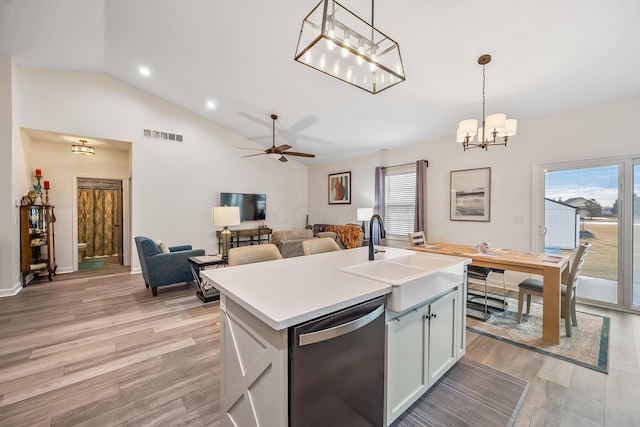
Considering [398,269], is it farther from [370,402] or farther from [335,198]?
[335,198]

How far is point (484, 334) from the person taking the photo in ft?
8.86

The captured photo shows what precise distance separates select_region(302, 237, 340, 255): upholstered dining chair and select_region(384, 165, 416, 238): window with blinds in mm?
3414

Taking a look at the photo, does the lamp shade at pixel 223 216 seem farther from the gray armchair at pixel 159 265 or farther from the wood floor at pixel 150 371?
the wood floor at pixel 150 371

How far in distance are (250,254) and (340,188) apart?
5.14m

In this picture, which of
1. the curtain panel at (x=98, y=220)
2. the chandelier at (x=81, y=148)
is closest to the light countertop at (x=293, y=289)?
the chandelier at (x=81, y=148)

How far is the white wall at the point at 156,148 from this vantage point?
448 cm

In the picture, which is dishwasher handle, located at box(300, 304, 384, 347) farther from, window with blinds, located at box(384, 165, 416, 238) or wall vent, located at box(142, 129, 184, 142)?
wall vent, located at box(142, 129, 184, 142)

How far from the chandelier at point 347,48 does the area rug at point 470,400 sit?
230 centimetres

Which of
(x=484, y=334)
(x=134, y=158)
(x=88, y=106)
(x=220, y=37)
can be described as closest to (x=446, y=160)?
(x=484, y=334)

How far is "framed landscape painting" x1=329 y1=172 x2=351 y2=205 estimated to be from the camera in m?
6.94

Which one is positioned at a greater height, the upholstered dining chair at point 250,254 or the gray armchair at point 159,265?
the upholstered dining chair at point 250,254

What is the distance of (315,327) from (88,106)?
626cm

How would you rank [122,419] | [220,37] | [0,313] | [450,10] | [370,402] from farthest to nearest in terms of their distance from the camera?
[220,37], [0,313], [450,10], [122,419], [370,402]

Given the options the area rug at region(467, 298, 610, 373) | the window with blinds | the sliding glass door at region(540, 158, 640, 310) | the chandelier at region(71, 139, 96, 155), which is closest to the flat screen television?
the chandelier at region(71, 139, 96, 155)
